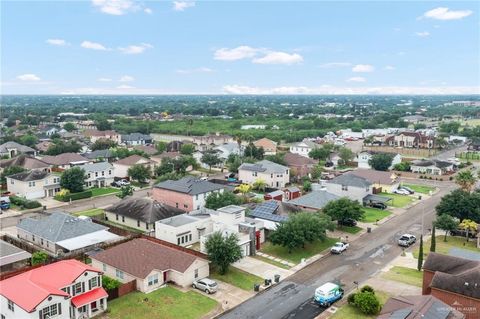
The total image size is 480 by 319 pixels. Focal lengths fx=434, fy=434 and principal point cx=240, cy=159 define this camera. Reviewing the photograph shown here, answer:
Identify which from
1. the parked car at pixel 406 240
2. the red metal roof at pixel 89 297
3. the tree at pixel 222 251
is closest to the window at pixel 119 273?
the red metal roof at pixel 89 297

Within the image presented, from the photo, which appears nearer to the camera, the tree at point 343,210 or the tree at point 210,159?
the tree at point 343,210

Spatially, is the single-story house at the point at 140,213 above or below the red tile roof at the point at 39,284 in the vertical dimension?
below

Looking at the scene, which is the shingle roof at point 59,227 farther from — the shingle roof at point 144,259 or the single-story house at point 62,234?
the shingle roof at point 144,259

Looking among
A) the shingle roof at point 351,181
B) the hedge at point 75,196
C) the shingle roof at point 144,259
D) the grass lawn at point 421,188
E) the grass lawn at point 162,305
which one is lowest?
the grass lawn at point 421,188

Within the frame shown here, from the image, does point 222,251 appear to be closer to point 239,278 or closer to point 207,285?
point 239,278

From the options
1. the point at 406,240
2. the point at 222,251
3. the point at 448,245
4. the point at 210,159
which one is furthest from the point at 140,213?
the point at 210,159

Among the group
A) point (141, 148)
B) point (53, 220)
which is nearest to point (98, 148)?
point (141, 148)
